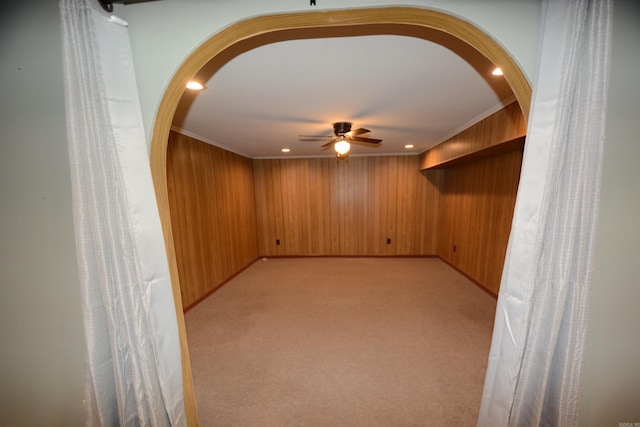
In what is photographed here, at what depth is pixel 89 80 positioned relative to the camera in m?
0.73

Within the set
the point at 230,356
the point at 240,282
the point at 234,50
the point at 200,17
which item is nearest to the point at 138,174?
the point at 200,17

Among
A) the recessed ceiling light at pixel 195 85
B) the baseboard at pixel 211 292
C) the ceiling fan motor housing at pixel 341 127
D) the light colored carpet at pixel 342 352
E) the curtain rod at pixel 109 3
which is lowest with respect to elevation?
the light colored carpet at pixel 342 352

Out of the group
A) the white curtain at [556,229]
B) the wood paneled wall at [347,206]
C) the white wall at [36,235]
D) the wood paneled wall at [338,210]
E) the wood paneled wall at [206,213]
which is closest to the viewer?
the white curtain at [556,229]

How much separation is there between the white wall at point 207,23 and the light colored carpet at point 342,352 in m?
1.91

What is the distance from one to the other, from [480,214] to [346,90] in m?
2.99

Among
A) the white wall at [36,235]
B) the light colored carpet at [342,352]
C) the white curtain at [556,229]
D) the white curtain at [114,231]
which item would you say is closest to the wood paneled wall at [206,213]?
the light colored carpet at [342,352]

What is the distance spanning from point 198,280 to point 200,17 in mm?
3080

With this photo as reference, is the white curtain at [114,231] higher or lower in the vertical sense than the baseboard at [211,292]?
higher

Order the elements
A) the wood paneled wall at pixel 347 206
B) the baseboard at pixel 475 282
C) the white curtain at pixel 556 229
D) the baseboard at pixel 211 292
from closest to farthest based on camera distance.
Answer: the white curtain at pixel 556 229
the baseboard at pixel 211 292
the baseboard at pixel 475 282
the wood paneled wall at pixel 347 206

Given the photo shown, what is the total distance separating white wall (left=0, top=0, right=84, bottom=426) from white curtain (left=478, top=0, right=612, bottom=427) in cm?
180

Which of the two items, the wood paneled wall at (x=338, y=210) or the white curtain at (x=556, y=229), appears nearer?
the white curtain at (x=556, y=229)

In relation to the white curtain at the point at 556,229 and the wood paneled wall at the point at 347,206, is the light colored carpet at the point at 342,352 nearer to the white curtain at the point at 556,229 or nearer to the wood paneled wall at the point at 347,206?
the white curtain at the point at 556,229

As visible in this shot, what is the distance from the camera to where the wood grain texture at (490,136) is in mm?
1796

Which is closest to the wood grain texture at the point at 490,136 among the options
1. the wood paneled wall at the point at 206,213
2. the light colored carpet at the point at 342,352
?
the light colored carpet at the point at 342,352
